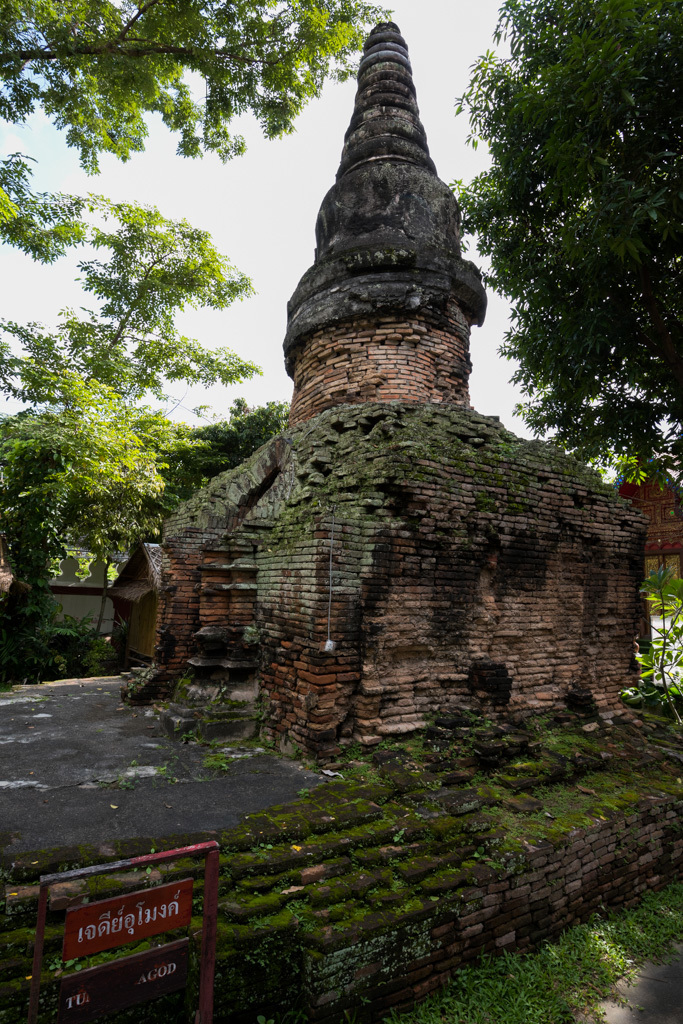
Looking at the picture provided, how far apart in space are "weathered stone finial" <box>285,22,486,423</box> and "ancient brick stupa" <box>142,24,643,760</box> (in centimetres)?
3

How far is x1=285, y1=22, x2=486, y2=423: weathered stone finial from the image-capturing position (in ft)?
24.0

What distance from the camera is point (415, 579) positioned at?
482cm

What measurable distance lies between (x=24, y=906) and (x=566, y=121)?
27.4 feet

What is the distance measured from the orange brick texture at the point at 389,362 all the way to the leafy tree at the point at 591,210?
1.78 meters

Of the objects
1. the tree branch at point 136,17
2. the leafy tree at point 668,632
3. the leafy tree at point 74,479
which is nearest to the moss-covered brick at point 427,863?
the leafy tree at point 668,632

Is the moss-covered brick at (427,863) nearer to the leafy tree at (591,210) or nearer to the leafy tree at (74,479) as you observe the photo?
the leafy tree at (591,210)

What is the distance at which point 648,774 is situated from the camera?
524 centimetres

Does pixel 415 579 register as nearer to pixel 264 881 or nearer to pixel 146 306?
pixel 264 881

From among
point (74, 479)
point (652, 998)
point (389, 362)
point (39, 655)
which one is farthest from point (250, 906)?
point (74, 479)

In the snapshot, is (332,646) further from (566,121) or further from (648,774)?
(566,121)

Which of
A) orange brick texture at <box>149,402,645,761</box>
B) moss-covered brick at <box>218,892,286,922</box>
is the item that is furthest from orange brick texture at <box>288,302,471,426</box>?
moss-covered brick at <box>218,892,286,922</box>

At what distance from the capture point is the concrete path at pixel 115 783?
3.35 meters

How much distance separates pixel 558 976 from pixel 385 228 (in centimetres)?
837

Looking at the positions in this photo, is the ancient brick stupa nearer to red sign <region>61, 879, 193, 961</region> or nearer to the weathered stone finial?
the weathered stone finial
